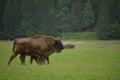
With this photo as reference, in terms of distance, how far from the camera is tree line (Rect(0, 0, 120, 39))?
95500mm

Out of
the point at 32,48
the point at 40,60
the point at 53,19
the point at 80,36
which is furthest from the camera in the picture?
the point at 53,19

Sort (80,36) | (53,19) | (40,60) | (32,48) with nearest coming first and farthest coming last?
(32,48) → (40,60) → (80,36) → (53,19)

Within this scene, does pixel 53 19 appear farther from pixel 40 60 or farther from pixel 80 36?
pixel 40 60

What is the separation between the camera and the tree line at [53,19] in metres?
95.5

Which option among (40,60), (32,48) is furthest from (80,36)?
(32,48)

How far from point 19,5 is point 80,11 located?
56.0 ft

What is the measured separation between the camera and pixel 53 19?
100062mm

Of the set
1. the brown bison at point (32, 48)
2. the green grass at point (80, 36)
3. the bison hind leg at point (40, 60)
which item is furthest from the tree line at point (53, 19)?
the bison hind leg at point (40, 60)

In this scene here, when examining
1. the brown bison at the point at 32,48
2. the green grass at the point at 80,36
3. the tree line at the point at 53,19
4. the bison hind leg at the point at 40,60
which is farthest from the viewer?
the green grass at the point at 80,36

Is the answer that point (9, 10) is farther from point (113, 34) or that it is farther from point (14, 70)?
point (14, 70)

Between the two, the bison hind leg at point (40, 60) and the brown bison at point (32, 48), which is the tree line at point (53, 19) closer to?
the brown bison at point (32, 48)

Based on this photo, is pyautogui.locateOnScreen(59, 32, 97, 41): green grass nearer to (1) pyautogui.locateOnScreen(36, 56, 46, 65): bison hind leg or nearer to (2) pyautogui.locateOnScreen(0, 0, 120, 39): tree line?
(2) pyautogui.locateOnScreen(0, 0, 120, 39): tree line

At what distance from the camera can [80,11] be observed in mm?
109125

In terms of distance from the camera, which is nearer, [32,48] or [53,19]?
[32,48]
